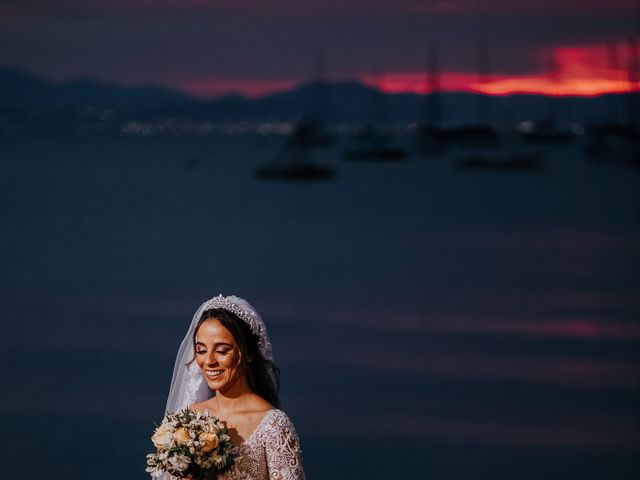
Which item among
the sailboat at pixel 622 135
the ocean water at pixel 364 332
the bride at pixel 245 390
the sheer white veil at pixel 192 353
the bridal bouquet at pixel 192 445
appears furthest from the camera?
the sailboat at pixel 622 135

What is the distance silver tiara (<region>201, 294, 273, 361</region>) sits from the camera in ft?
11.4

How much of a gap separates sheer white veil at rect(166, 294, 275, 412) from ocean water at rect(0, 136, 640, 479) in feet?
6.31

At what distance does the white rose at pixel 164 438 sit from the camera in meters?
3.32

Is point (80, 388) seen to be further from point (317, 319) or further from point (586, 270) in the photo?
point (586, 270)

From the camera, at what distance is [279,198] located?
52375 mm

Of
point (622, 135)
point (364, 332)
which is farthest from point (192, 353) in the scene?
point (622, 135)

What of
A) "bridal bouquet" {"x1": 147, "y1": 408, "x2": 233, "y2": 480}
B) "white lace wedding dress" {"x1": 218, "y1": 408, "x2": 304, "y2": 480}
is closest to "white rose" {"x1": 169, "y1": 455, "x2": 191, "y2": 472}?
"bridal bouquet" {"x1": 147, "y1": 408, "x2": 233, "y2": 480}

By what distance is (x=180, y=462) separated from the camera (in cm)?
331

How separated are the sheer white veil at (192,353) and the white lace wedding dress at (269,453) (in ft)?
0.63

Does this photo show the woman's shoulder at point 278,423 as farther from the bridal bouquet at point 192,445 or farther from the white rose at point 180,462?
the white rose at point 180,462

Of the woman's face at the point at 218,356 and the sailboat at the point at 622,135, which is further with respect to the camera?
the sailboat at the point at 622,135

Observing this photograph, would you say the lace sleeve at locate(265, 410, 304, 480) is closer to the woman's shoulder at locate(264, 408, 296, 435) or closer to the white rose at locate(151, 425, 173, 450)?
the woman's shoulder at locate(264, 408, 296, 435)

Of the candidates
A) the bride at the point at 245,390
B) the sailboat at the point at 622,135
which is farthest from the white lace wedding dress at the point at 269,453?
the sailboat at the point at 622,135

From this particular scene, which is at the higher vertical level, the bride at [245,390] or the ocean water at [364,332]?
the ocean water at [364,332]
